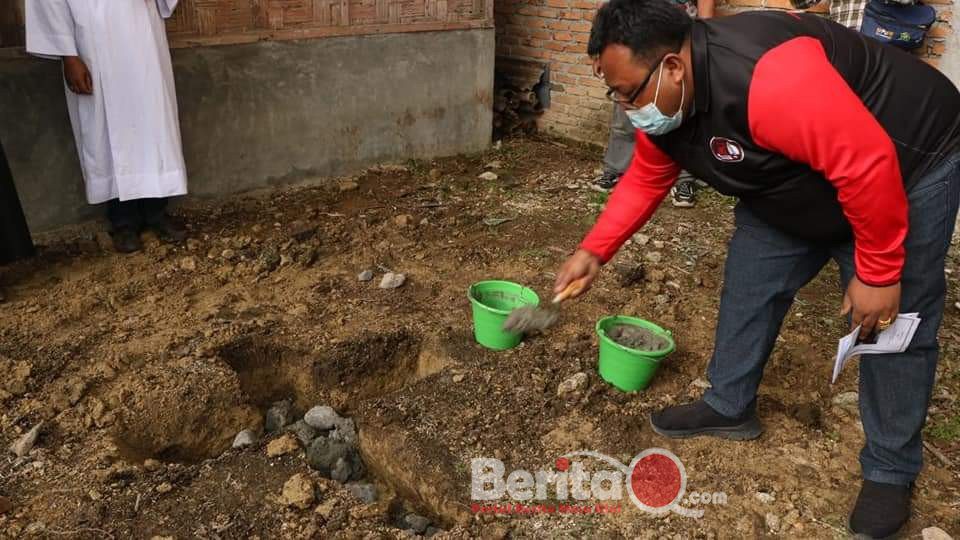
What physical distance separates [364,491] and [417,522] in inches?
9.3

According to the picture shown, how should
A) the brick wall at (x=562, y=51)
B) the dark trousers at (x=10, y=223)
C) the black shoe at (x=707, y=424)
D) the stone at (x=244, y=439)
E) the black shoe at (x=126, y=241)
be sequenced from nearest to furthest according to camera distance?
the black shoe at (x=707, y=424)
the stone at (x=244, y=439)
the dark trousers at (x=10, y=223)
the black shoe at (x=126, y=241)
the brick wall at (x=562, y=51)

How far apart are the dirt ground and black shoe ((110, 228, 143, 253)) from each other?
79mm

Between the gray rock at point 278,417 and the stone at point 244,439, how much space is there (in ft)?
0.46

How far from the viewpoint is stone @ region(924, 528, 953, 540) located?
211cm

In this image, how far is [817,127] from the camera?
58.7 inches

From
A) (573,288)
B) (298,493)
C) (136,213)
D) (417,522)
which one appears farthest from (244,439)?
(136,213)

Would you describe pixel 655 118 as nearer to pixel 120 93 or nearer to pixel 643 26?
pixel 643 26

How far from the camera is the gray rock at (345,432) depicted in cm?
274

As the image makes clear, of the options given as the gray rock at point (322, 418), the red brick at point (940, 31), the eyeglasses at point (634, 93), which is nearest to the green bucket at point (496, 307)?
the gray rock at point (322, 418)

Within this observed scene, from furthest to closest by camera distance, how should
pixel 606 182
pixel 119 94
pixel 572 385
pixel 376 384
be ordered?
pixel 606 182 < pixel 119 94 < pixel 376 384 < pixel 572 385

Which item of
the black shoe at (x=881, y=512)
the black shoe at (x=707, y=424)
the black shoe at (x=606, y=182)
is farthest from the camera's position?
the black shoe at (x=606, y=182)

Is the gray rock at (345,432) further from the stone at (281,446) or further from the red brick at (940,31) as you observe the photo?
the red brick at (940,31)

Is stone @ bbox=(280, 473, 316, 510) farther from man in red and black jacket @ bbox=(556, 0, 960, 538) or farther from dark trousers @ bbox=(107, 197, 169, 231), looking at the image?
dark trousers @ bbox=(107, 197, 169, 231)

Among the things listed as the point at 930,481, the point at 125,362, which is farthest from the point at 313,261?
the point at 930,481
